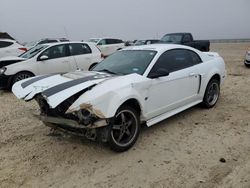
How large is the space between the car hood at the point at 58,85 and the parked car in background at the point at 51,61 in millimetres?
4916

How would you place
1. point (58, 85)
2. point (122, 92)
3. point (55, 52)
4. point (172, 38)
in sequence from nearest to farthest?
point (122, 92) < point (58, 85) < point (55, 52) < point (172, 38)

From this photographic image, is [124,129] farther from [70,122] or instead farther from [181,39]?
[181,39]

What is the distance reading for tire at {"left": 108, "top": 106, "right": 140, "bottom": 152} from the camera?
4.40 metres

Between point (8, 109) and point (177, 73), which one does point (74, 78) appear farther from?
point (8, 109)

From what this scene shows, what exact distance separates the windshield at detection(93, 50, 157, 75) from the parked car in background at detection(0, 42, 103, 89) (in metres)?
4.57

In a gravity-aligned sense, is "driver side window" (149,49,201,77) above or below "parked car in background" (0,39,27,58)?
above

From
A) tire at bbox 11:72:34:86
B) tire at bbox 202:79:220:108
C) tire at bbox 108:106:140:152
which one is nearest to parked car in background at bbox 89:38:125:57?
tire at bbox 11:72:34:86

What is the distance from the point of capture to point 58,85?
447 centimetres

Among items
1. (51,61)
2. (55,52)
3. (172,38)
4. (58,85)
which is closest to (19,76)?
(51,61)

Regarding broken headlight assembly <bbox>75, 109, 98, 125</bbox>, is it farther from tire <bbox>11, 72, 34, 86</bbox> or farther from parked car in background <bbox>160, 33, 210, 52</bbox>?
parked car in background <bbox>160, 33, 210, 52</bbox>

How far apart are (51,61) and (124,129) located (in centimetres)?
625

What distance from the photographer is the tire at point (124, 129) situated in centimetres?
440

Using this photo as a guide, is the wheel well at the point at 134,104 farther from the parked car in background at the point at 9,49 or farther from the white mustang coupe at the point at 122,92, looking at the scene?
the parked car in background at the point at 9,49

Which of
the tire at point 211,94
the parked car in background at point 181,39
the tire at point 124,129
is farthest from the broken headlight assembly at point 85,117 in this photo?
the parked car in background at point 181,39
